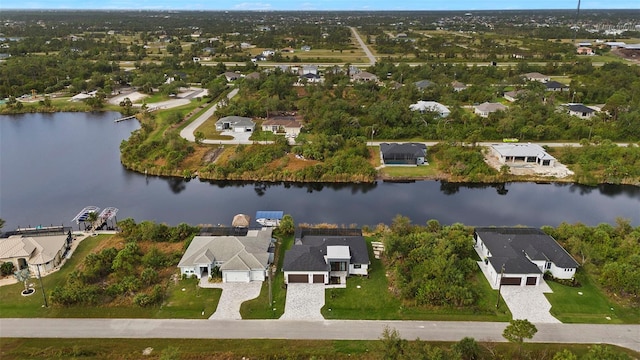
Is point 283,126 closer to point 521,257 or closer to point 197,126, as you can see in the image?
point 197,126

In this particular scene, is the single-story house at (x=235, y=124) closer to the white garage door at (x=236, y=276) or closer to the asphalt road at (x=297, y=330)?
the white garage door at (x=236, y=276)

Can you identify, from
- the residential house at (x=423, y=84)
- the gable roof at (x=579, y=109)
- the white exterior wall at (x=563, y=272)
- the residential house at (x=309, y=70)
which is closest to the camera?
the white exterior wall at (x=563, y=272)

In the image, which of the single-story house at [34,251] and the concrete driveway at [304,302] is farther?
the single-story house at [34,251]

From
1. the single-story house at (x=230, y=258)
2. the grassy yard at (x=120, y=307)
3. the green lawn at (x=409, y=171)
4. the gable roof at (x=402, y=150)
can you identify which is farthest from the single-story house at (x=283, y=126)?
the grassy yard at (x=120, y=307)

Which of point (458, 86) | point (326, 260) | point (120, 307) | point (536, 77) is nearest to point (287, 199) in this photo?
point (326, 260)

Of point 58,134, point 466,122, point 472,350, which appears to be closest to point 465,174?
point 466,122

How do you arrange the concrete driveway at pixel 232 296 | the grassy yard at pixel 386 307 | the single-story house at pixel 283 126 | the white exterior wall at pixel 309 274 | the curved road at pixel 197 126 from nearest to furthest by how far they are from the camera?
1. the grassy yard at pixel 386 307
2. the concrete driveway at pixel 232 296
3. the white exterior wall at pixel 309 274
4. the curved road at pixel 197 126
5. the single-story house at pixel 283 126

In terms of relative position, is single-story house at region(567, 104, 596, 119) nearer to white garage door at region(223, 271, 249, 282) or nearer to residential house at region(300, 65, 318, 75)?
residential house at region(300, 65, 318, 75)

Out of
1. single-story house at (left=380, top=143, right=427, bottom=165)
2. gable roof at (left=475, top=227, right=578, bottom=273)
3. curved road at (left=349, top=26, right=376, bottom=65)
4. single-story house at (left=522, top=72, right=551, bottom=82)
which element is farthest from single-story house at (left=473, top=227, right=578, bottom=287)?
curved road at (left=349, top=26, right=376, bottom=65)
